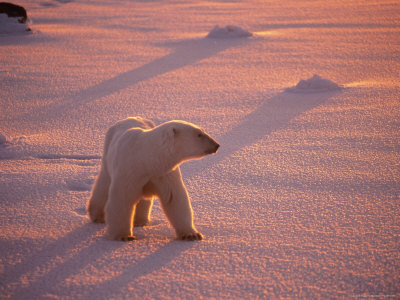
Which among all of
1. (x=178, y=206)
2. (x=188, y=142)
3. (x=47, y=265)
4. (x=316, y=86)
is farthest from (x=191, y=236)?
(x=316, y=86)

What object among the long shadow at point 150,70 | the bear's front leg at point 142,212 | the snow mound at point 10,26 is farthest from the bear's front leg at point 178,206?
the snow mound at point 10,26

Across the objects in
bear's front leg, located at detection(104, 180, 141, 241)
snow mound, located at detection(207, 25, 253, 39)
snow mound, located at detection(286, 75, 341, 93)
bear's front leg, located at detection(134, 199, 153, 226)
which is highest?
snow mound, located at detection(207, 25, 253, 39)

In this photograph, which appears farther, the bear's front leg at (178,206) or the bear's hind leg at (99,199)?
the bear's hind leg at (99,199)

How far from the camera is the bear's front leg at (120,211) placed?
8.45 ft

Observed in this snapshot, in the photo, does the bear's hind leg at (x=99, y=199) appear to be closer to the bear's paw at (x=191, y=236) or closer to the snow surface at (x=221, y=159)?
the snow surface at (x=221, y=159)

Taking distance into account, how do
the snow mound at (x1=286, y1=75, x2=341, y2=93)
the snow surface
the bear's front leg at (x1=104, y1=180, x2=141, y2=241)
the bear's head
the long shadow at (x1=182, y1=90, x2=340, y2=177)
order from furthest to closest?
the snow mound at (x1=286, y1=75, x2=341, y2=93) → the long shadow at (x1=182, y1=90, x2=340, y2=177) → the bear's front leg at (x1=104, y1=180, x2=141, y2=241) → the bear's head → the snow surface

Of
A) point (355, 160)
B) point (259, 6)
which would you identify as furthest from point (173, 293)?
point (259, 6)

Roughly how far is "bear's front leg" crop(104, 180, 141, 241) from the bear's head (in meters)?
0.34

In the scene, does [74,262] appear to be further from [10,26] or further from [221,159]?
[10,26]

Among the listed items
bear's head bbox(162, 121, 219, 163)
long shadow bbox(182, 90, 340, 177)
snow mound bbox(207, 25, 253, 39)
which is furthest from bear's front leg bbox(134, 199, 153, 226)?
snow mound bbox(207, 25, 253, 39)

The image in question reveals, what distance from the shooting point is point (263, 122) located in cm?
485

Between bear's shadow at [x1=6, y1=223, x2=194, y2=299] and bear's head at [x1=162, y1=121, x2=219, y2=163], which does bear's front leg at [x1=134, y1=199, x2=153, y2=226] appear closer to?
bear's shadow at [x1=6, y1=223, x2=194, y2=299]

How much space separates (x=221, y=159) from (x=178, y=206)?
1385 millimetres

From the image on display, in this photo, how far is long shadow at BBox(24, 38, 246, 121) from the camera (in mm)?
5406
